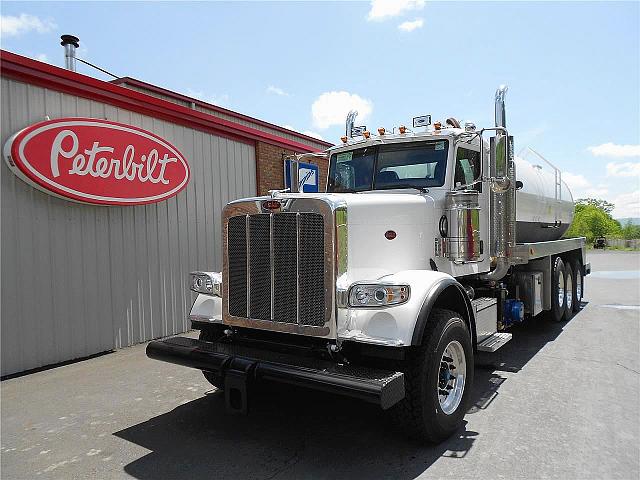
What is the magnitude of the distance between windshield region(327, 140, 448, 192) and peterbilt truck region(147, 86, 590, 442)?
0.04ft

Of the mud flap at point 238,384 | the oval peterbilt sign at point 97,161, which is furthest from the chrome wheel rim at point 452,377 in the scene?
the oval peterbilt sign at point 97,161

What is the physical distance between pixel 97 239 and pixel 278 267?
394 centimetres

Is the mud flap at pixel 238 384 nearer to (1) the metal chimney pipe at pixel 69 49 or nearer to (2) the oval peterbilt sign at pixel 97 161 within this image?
(2) the oval peterbilt sign at pixel 97 161

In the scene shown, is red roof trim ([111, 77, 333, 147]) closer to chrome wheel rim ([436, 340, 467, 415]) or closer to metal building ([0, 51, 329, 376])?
metal building ([0, 51, 329, 376])

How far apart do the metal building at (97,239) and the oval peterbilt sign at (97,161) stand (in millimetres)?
203

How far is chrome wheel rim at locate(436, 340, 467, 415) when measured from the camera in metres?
4.02

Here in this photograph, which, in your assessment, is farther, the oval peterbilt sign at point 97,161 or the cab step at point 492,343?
the oval peterbilt sign at point 97,161

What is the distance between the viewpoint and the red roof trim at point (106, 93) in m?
5.82

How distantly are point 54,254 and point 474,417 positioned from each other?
5.33m

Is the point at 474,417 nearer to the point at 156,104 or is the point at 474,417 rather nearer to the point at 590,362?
the point at 590,362

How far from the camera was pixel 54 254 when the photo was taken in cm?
627

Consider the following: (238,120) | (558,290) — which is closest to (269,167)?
(238,120)

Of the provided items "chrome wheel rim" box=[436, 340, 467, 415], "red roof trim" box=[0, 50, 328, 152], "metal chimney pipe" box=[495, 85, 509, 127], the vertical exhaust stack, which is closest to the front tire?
"chrome wheel rim" box=[436, 340, 467, 415]

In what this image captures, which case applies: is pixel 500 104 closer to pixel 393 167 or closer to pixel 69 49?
pixel 393 167
